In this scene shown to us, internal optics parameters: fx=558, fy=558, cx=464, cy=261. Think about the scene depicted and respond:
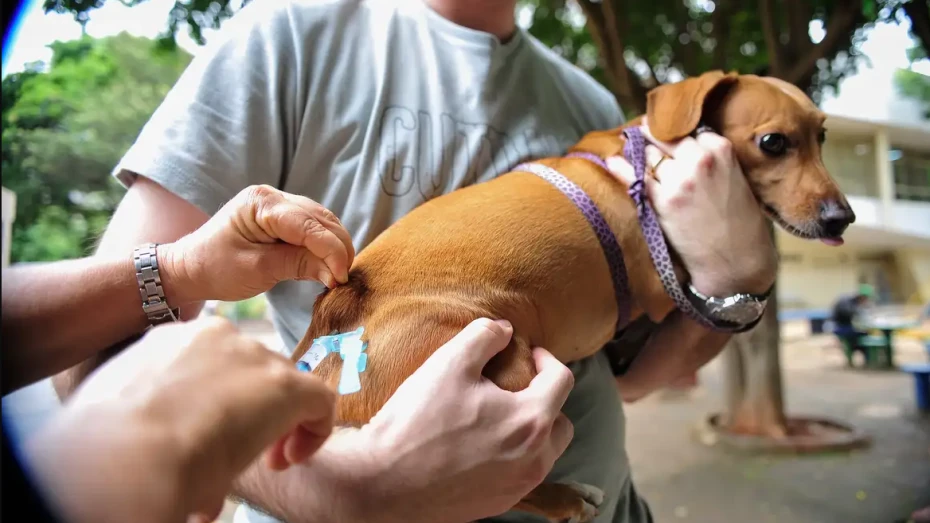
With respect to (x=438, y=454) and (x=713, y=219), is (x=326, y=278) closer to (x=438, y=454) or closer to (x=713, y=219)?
(x=438, y=454)

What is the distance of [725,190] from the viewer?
848 mm

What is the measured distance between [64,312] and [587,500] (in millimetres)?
681

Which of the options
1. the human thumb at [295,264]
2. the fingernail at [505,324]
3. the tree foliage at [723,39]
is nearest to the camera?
the human thumb at [295,264]

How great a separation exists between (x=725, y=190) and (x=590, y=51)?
249 centimetres

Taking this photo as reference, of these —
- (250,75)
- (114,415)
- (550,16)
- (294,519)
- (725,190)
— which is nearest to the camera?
(114,415)

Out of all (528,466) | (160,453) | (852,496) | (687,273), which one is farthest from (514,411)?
(852,496)

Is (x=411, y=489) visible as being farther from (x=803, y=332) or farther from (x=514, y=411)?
(x=803, y=332)

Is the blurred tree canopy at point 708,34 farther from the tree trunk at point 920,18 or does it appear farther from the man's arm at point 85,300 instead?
the man's arm at point 85,300

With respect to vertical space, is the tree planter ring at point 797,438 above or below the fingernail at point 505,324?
below

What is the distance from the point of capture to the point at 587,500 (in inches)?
31.5

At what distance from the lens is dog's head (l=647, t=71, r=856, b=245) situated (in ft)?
2.95

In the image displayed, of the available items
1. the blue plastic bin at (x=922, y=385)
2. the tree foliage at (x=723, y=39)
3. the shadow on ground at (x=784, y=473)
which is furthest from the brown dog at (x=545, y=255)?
the blue plastic bin at (x=922, y=385)

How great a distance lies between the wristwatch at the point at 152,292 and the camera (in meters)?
0.53

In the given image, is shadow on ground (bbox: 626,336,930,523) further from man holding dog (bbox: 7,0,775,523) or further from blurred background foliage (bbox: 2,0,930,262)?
blurred background foliage (bbox: 2,0,930,262)
